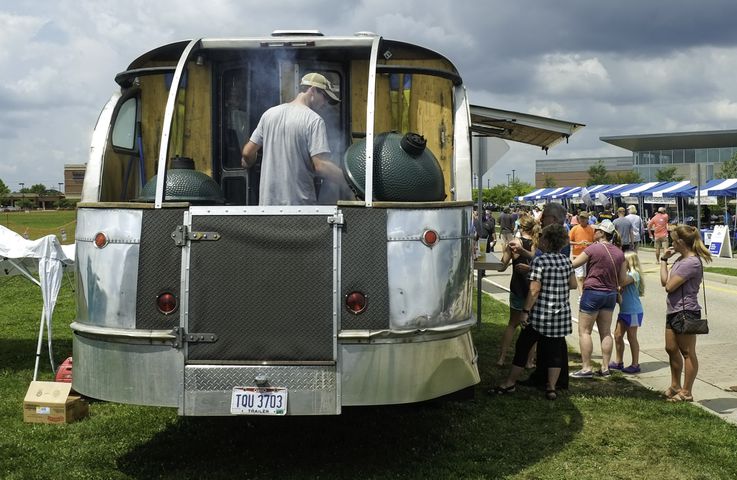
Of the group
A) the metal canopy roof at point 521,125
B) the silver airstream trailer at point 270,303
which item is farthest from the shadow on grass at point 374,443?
the metal canopy roof at point 521,125

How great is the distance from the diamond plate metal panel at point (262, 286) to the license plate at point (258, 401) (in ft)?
0.64

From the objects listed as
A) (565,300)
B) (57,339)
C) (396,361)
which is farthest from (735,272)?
(396,361)

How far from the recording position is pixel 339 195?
19.6 ft

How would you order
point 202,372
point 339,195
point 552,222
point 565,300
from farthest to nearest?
point 552,222 → point 565,300 → point 339,195 → point 202,372

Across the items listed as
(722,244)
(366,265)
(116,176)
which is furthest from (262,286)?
(722,244)

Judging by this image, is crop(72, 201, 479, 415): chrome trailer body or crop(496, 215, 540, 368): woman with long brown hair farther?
crop(496, 215, 540, 368): woman with long brown hair

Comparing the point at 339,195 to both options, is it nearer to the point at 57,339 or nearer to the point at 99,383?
the point at 99,383

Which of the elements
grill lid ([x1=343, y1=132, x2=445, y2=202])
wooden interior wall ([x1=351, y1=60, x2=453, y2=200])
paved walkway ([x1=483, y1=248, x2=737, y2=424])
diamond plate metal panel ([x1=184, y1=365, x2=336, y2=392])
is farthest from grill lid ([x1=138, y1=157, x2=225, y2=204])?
→ paved walkway ([x1=483, y1=248, x2=737, y2=424])

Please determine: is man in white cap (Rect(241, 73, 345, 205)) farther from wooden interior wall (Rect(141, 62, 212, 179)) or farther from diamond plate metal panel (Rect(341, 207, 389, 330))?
wooden interior wall (Rect(141, 62, 212, 179))

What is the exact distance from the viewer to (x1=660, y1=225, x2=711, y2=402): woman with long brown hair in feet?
23.7

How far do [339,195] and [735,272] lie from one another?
1720 centimetres

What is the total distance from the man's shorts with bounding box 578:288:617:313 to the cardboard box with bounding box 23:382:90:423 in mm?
4940

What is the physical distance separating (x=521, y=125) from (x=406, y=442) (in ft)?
11.8

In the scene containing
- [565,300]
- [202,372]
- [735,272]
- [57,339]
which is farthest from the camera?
[735,272]
